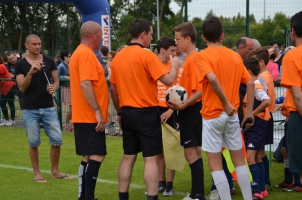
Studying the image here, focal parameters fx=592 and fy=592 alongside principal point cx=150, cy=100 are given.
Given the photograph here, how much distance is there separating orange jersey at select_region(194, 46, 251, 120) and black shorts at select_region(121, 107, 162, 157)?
30.1 inches

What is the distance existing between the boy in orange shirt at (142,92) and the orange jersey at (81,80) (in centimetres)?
22

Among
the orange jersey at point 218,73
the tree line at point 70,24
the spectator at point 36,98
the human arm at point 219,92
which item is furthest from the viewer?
the tree line at point 70,24

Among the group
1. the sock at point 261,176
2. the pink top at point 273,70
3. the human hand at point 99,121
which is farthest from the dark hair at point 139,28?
the pink top at point 273,70

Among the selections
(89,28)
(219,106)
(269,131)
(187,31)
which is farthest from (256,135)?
(89,28)

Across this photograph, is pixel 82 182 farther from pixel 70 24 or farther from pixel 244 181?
pixel 70 24

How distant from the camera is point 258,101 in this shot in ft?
25.0

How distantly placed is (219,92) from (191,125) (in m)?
1.16

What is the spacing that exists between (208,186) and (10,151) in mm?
5276

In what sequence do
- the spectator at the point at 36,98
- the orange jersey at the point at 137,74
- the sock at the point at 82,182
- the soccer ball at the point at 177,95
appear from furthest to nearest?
the spectator at the point at 36,98 → the sock at the point at 82,182 → the soccer ball at the point at 177,95 → the orange jersey at the point at 137,74

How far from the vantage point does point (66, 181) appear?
9133 mm

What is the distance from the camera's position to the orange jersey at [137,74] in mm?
6883

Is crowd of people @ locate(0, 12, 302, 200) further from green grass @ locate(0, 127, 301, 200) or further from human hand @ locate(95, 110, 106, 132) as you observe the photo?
green grass @ locate(0, 127, 301, 200)

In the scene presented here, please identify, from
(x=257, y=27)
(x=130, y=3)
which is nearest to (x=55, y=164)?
(x=257, y=27)

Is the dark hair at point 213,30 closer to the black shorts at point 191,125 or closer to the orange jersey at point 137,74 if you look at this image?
the orange jersey at point 137,74
